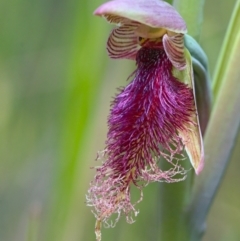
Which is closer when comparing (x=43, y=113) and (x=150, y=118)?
(x=150, y=118)

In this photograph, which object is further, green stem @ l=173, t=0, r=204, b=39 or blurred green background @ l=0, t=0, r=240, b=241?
blurred green background @ l=0, t=0, r=240, b=241

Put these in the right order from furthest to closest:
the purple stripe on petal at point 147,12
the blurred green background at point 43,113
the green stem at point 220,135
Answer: the blurred green background at point 43,113 → the green stem at point 220,135 → the purple stripe on petal at point 147,12

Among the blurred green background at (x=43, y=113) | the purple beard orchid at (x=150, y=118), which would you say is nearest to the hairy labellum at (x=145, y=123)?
the purple beard orchid at (x=150, y=118)

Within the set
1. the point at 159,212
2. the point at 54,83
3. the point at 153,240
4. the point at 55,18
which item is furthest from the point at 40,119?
the point at 159,212

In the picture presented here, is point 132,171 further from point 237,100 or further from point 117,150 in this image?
point 237,100

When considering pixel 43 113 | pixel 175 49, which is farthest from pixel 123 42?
pixel 43 113

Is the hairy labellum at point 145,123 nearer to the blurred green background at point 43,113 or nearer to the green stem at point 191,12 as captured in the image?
the green stem at point 191,12

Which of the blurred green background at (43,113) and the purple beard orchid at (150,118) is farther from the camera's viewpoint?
the blurred green background at (43,113)

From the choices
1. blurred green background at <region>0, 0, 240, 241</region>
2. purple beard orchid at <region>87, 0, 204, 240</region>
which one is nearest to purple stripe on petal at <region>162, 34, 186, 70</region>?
purple beard orchid at <region>87, 0, 204, 240</region>

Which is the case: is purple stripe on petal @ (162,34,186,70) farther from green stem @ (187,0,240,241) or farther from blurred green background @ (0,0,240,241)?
blurred green background @ (0,0,240,241)

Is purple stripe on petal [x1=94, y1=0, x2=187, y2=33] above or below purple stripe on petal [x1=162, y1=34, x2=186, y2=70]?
above

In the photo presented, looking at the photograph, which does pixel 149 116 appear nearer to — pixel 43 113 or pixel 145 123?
pixel 145 123
